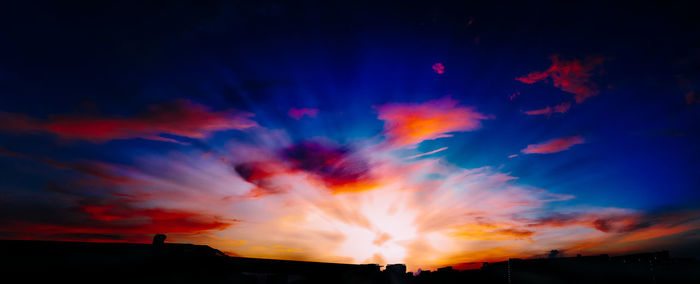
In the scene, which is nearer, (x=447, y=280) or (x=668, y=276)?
(x=668, y=276)

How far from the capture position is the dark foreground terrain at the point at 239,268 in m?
6.69

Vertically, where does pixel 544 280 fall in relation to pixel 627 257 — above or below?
below

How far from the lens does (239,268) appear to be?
10125 millimetres

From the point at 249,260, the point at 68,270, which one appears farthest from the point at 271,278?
the point at 68,270

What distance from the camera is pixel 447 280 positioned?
49.3 ft

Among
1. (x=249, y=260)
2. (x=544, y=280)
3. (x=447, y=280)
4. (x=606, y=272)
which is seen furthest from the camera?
(x=447, y=280)

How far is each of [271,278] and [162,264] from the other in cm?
422

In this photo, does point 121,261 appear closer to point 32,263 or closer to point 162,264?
point 162,264

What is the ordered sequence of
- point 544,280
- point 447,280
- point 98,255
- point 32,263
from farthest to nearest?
point 447,280, point 544,280, point 98,255, point 32,263

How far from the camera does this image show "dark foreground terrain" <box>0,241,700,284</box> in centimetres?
669

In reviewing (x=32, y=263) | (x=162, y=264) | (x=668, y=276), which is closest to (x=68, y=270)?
(x=32, y=263)

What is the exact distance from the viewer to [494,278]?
46.9 ft

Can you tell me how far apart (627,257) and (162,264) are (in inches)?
765

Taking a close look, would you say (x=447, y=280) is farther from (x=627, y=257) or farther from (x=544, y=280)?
(x=627, y=257)
